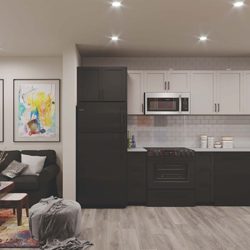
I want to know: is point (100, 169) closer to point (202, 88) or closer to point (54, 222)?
point (54, 222)

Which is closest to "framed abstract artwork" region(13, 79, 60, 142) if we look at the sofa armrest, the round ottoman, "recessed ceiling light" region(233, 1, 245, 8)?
the sofa armrest

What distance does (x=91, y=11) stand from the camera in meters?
3.77

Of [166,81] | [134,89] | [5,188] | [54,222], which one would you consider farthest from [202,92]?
[5,188]

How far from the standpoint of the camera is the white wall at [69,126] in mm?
5332

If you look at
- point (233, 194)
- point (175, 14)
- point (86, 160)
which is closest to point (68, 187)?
point (86, 160)

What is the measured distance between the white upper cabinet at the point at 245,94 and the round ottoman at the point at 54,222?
3.71 meters

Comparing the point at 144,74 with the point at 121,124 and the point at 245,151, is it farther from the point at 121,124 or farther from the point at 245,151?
the point at 245,151

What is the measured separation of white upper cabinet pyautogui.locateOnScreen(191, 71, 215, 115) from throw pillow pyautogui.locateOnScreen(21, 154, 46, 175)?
2923 millimetres

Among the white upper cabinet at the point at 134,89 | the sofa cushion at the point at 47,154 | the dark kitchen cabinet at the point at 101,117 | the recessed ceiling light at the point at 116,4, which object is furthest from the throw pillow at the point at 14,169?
the recessed ceiling light at the point at 116,4

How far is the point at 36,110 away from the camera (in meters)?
6.23

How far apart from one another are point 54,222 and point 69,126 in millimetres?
1928

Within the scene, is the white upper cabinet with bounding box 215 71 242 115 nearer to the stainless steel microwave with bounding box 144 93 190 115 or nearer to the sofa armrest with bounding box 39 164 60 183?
the stainless steel microwave with bounding box 144 93 190 115

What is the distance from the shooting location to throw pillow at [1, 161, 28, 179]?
544cm

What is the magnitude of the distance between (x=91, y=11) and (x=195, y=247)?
297cm
